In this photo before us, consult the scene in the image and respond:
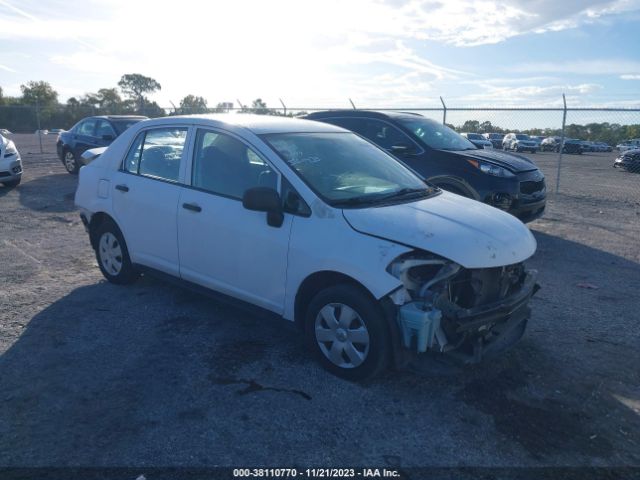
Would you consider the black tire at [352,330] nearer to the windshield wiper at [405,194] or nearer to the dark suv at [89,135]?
the windshield wiper at [405,194]

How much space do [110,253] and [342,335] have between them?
10.2 ft

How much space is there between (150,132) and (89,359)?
2.30m

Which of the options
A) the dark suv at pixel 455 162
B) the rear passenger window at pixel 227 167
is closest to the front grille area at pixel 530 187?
the dark suv at pixel 455 162

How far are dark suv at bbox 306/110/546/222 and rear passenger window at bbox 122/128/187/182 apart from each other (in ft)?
12.7

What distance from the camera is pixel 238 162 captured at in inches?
176

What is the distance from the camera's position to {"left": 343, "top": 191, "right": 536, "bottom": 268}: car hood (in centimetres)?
349

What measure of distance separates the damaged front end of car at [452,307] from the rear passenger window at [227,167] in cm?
132

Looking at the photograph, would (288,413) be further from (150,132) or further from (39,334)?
(150,132)

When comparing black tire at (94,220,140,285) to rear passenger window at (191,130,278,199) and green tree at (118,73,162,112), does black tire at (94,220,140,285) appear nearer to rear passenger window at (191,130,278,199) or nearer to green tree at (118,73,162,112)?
rear passenger window at (191,130,278,199)

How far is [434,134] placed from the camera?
8.58 m

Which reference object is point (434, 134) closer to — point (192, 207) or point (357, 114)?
point (357, 114)

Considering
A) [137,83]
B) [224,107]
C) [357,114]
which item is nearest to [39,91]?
[137,83]

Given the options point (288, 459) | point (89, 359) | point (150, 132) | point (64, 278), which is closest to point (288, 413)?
point (288, 459)

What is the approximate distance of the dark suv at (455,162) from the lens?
7.73m
